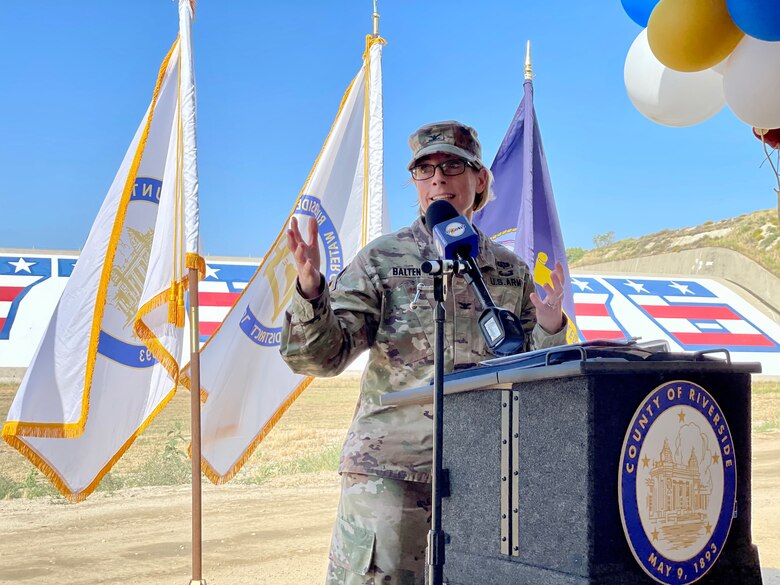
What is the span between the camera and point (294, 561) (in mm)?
5906

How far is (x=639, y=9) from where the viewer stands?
3.01 metres

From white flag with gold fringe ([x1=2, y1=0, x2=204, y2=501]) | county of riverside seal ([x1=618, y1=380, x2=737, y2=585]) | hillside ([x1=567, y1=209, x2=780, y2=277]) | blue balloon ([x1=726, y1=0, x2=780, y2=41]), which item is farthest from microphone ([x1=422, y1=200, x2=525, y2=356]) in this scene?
hillside ([x1=567, y1=209, x2=780, y2=277])

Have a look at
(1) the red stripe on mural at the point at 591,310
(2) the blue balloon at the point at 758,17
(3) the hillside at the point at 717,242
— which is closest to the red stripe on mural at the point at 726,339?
Result: (1) the red stripe on mural at the point at 591,310

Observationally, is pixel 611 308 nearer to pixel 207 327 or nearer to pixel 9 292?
pixel 207 327

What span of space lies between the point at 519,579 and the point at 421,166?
1.17 metres

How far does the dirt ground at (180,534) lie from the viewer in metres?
5.68

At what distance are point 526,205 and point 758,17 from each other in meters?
3.17

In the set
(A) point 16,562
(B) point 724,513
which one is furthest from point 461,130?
(A) point 16,562

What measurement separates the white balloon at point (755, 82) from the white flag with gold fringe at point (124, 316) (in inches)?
108

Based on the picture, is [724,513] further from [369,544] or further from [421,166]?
[421,166]

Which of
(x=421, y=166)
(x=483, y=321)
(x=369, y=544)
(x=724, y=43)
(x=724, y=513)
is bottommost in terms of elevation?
(x=369, y=544)

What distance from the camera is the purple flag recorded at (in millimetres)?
5469

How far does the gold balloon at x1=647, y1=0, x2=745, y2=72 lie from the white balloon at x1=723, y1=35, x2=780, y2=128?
2.4 inches

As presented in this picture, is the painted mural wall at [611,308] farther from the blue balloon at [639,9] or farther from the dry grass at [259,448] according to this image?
the blue balloon at [639,9]
